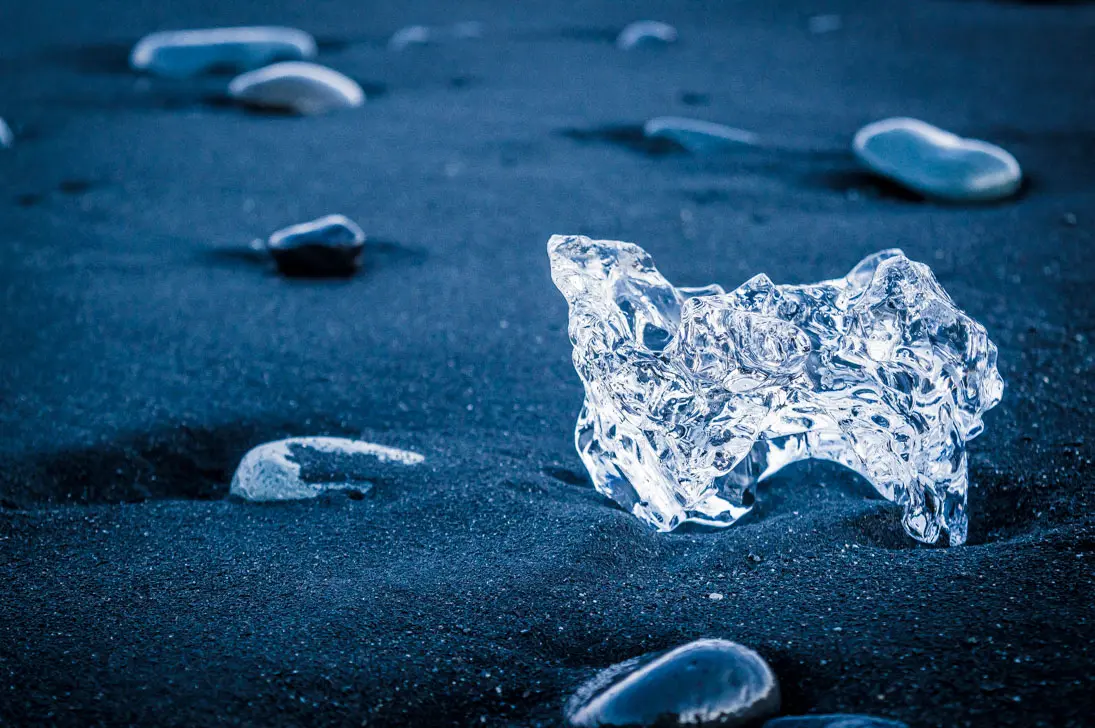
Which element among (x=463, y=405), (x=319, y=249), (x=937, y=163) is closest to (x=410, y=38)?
(x=319, y=249)

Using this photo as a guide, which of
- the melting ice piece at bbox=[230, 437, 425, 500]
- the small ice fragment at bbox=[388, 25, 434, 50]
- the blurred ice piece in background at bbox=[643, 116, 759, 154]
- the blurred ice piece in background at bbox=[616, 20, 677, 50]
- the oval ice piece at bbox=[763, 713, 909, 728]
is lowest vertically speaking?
the melting ice piece at bbox=[230, 437, 425, 500]

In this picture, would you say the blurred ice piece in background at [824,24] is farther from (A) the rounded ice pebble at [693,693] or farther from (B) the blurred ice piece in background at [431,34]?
(A) the rounded ice pebble at [693,693]

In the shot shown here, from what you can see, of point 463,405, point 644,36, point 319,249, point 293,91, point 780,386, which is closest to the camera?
point 780,386

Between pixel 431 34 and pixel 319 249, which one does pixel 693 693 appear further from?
pixel 431 34

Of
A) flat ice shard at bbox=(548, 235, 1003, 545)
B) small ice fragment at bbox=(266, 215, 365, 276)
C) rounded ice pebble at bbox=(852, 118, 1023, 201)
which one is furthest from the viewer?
rounded ice pebble at bbox=(852, 118, 1023, 201)

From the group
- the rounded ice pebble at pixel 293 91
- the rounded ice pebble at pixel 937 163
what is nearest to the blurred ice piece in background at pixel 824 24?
the rounded ice pebble at pixel 937 163

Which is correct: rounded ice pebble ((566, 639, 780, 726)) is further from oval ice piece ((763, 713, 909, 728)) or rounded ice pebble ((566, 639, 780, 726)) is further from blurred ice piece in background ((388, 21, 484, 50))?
blurred ice piece in background ((388, 21, 484, 50))

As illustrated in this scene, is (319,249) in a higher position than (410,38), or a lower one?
lower

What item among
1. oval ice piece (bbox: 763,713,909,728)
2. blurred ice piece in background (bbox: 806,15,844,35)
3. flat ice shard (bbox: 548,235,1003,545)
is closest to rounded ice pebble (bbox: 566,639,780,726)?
oval ice piece (bbox: 763,713,909,728)
